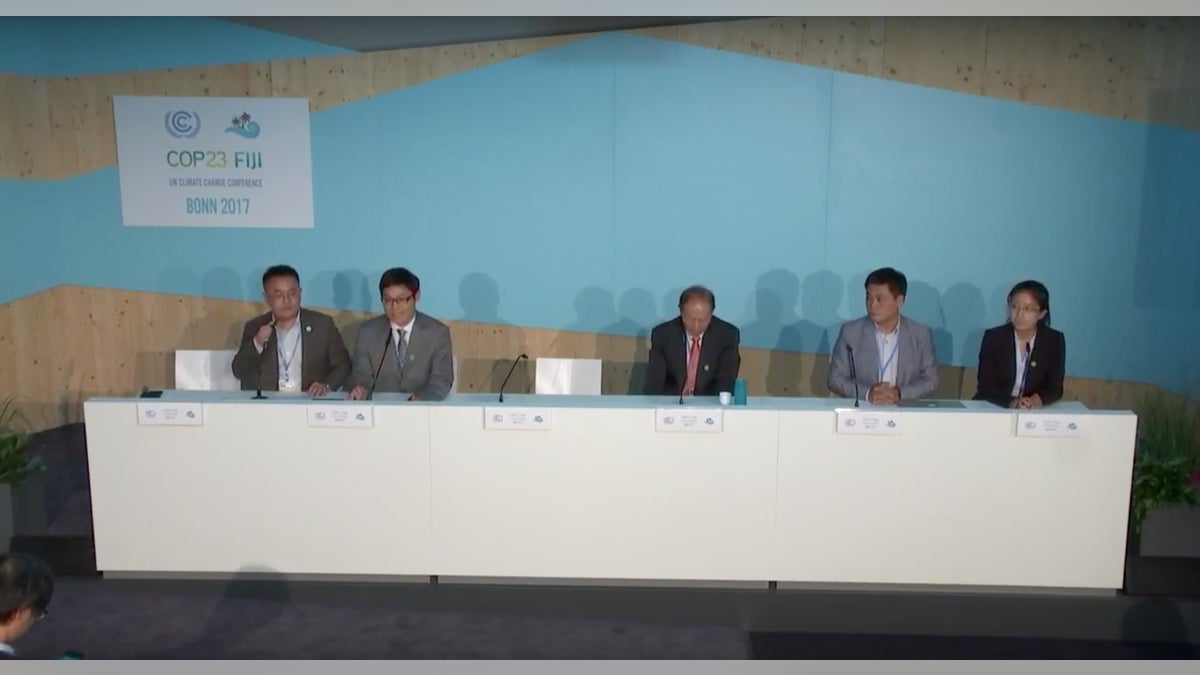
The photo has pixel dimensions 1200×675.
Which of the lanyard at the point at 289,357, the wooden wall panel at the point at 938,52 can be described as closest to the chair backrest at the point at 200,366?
the lanyard at the point at 289,357

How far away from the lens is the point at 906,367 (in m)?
4.86

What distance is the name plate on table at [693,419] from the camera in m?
4.07

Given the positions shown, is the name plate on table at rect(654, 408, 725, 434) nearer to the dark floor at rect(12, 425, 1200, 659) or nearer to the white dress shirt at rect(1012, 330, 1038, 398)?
the dark floor at rect(12, 425, 1200, 659)

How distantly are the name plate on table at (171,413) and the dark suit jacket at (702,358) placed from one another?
225 centimetres

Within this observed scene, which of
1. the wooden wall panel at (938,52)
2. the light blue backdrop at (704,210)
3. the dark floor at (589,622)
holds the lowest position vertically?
the dark floor at (589,622)

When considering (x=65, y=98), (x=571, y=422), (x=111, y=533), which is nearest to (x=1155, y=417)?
(x=571, y=422)

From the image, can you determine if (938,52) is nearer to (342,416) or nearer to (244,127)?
(342,416)

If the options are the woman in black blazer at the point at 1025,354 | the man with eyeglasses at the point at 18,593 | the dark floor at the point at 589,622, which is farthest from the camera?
the woman in black blazer at the point at 1025,354

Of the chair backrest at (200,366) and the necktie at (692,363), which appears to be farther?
the chair backrest at (200,366)

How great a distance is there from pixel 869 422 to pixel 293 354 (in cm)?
293

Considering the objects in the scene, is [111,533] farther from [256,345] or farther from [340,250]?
[340,250]

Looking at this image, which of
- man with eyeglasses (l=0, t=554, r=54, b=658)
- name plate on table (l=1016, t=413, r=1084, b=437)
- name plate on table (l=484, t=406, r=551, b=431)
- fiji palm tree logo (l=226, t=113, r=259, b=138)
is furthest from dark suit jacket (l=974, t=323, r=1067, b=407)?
fiji palm tree logo (l=226, t=113, r=259, b=138)

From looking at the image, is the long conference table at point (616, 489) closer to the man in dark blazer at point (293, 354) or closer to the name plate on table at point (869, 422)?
the name plate on table at point (869, 422)

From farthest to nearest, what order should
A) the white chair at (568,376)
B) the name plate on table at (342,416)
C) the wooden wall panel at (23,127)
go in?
the wooden wall panel at (23,127), the white chair at (568,376), the name plate on table at (342,416)
